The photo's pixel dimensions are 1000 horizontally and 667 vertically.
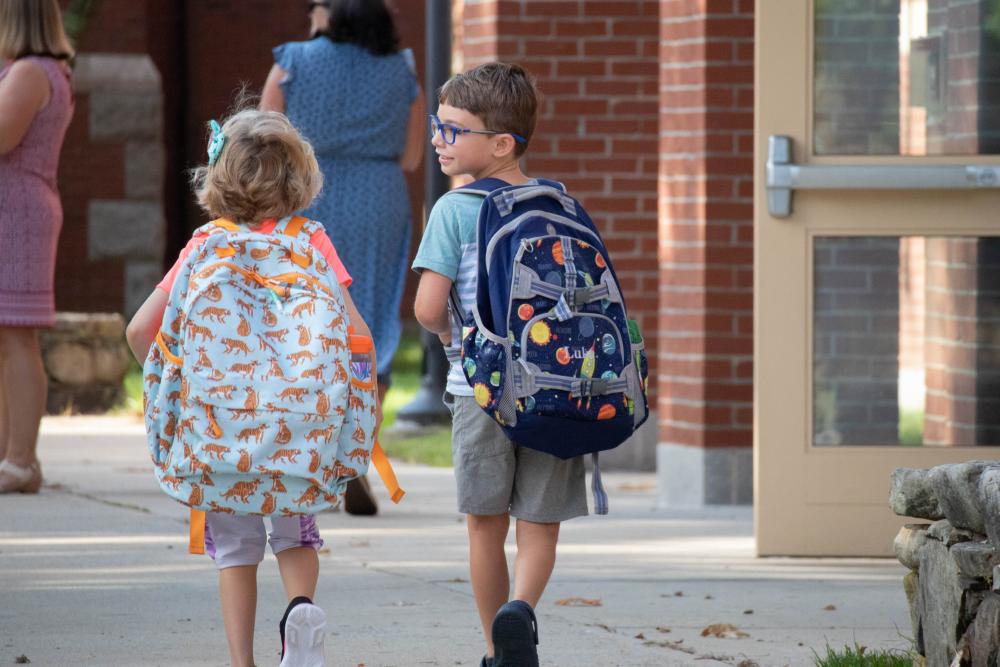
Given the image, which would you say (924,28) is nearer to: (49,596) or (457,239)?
(457,239)

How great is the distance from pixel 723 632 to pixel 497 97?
162 centimetres

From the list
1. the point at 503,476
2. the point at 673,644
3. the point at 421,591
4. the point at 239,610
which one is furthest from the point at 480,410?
the point at 421,591

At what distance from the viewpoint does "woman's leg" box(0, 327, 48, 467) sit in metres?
7.17

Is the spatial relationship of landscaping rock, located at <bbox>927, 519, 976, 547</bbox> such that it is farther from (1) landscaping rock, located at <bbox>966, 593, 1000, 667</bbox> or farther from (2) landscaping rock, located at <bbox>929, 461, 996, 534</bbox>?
(1) landscaping rock, located at <bbox>966, 593, 1000, 667</bbox>

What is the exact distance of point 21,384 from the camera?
23.6ft

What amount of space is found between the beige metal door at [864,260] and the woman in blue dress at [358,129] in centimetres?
166

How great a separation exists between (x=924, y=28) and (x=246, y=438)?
3.27m

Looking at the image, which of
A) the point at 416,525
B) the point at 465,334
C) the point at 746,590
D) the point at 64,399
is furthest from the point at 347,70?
the point at 64,399

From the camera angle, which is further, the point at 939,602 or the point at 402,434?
the point at 402,434

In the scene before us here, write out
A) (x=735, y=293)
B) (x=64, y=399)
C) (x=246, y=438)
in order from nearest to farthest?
(x=246, y=438)
(x=735, y=293)
(x=64, y=399)

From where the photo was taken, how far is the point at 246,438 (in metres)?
3.91

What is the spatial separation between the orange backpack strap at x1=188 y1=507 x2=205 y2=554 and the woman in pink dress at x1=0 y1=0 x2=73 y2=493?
125 inches

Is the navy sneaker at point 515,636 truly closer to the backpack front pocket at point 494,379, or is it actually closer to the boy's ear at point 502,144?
the backpack front pocket at point 494,379

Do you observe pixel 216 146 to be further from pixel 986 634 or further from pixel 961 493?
pixel 986 634
